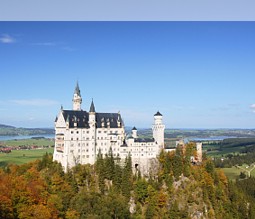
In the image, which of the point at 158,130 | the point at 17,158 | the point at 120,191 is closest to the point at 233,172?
the point at 158,130

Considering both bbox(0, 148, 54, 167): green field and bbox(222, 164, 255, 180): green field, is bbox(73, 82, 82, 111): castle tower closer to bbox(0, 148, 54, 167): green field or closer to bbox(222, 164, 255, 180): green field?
bbox(0, 148, 54, 167): green field

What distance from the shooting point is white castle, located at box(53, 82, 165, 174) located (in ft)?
257

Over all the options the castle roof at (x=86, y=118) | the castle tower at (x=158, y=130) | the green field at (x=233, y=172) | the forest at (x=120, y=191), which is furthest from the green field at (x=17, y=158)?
the green field at (x=233, y=172)

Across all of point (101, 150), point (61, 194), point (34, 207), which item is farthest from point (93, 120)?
point (34, 207)

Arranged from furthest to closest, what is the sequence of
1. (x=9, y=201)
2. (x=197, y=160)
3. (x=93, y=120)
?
1. (x=197, y=160)
2. (x=93, y=120)
3. (x=9, y=201)

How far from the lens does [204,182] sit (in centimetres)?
8381

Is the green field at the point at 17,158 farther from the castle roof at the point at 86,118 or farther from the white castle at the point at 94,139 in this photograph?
the castle roof at the point at 86,118

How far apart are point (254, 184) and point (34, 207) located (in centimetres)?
8883

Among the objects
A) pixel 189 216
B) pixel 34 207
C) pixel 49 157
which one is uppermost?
pixel 49 157

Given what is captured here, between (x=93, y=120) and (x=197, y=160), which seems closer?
(x=93, y=120)

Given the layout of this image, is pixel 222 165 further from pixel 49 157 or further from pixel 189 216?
pixel 49 157

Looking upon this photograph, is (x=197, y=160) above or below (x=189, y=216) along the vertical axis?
above

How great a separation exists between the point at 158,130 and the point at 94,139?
17.4 metres

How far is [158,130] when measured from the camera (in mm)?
87875
